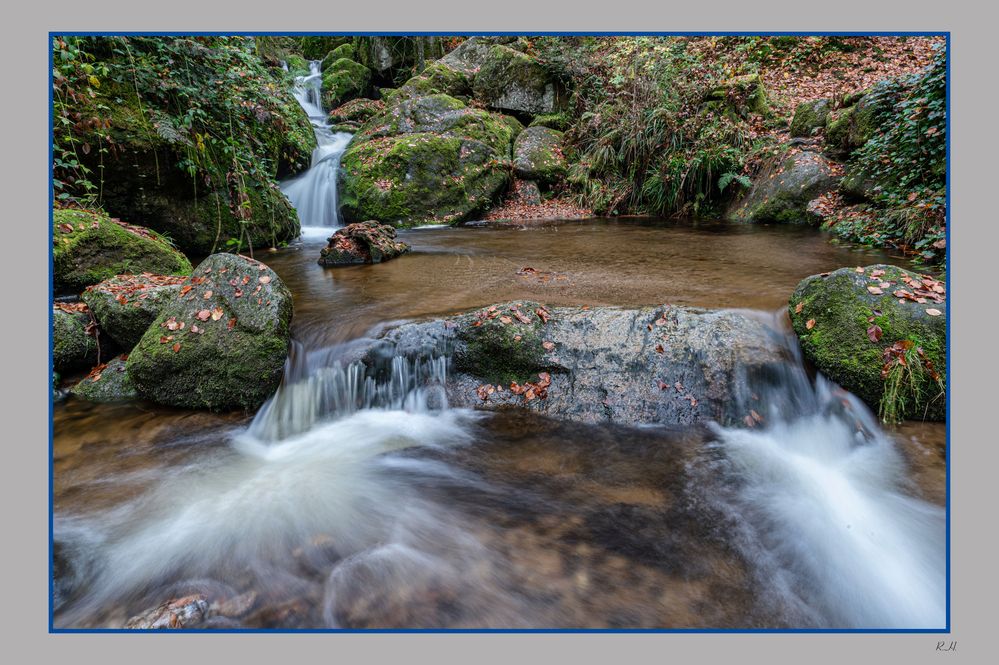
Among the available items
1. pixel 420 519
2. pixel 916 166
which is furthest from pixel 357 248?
pixel 916 166

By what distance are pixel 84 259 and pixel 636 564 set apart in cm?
576

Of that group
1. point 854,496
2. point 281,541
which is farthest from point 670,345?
point 281,541

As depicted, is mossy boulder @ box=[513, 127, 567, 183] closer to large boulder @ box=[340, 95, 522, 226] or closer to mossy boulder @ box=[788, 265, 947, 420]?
large boulder @ box=[340, 95, 522, 226]

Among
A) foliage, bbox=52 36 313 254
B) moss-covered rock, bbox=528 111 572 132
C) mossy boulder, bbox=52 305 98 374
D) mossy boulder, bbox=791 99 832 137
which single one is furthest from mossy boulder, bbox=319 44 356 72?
mossy boulder, bbox=52 305 98 374

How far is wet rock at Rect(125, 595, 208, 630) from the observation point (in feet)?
6.68

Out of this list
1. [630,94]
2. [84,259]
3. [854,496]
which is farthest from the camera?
[630,94]

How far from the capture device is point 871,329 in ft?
10.7

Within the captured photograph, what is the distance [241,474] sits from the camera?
10.2ft

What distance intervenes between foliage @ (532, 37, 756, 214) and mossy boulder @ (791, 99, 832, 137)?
0.96 metres

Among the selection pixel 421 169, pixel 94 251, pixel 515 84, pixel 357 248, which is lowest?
pixel 94 251

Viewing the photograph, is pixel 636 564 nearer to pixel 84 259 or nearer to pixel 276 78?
pixel 84 259

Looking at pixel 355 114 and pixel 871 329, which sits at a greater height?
pixel 355 114

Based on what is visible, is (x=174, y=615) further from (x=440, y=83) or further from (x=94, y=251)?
(x=440, y=83)

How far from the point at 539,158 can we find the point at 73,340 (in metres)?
11.0
